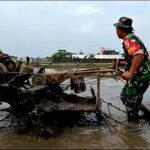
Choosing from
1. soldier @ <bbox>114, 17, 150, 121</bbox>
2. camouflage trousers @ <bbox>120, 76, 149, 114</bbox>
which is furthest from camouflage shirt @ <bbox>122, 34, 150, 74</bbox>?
camouflage trousers @ <bbox>120, 76, 149, 114</bbox>

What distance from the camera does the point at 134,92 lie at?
7.63 m

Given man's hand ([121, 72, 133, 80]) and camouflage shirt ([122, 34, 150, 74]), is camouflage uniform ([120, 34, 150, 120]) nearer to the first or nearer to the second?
camouflage shirt ([122, 34, 150, 74])

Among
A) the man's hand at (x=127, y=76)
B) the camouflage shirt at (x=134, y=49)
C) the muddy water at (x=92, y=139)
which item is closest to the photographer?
the muddy water at (x=92, y=139)

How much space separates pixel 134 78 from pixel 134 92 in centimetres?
27

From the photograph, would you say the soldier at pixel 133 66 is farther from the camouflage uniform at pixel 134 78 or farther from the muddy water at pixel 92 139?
the muddy water at pixel 92 139

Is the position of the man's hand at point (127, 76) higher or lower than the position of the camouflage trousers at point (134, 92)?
higher

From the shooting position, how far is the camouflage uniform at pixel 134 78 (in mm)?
7281

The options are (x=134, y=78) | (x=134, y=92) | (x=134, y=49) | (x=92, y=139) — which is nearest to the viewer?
(x=92, y=139)

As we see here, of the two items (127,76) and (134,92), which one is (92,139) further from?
(134,92)

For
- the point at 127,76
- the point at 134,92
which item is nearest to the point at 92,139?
the point at 127,76

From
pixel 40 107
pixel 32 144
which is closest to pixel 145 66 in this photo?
pixel 40 107

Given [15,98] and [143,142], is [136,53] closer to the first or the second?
[143,142]

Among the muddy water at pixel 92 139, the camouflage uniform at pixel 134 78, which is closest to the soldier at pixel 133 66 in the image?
the camouflage uniform at pixel 134 78

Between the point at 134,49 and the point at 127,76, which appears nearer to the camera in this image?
the point at 127,76
